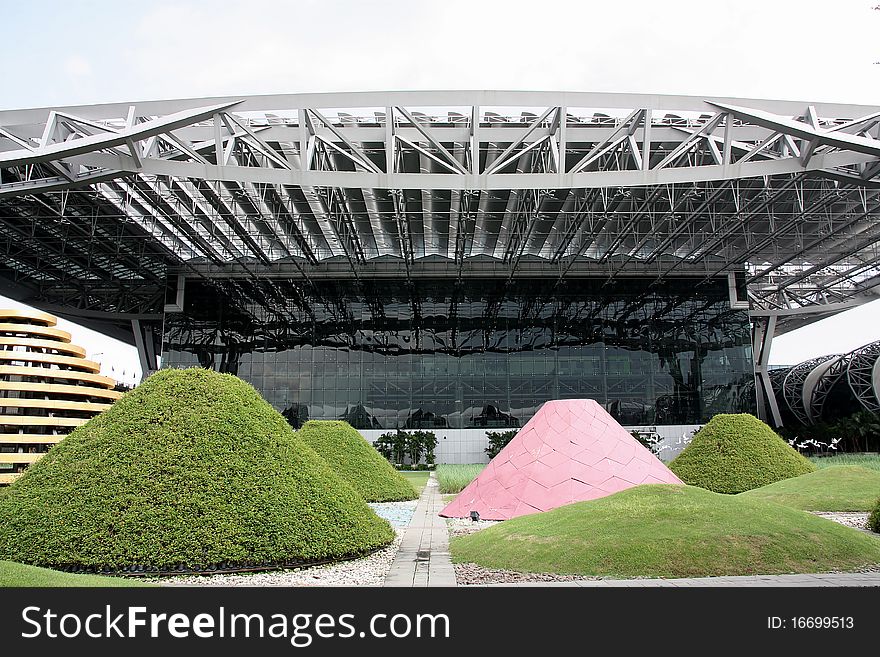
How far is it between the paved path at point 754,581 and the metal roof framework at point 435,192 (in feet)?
57.1

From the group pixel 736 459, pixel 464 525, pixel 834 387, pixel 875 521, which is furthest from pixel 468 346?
pixel 875 521

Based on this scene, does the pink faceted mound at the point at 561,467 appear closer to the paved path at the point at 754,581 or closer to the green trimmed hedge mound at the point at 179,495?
the green trimmed hedge mound at the point at 179,495

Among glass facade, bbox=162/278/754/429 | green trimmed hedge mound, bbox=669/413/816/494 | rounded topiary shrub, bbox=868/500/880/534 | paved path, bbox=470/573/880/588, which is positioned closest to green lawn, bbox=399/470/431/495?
glass facade, bbox=162/278/754/429

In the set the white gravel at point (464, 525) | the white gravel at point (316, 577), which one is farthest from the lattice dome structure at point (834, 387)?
the white gravel at point (316, 577)

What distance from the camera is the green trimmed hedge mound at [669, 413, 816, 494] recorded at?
760 inches

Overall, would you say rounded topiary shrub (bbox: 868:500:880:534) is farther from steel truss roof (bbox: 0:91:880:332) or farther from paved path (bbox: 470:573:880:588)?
steel truss roof (bbox: 0:91:880:332)

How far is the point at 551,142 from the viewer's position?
25.1m

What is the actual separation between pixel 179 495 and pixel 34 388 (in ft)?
74.0

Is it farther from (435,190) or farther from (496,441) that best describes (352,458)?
(496,441)

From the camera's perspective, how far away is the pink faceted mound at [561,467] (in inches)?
584

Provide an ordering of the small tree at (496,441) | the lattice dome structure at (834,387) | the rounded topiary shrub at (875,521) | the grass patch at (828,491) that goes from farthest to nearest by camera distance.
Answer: the lattice dome structure at (834,387)
the small tree at (496,441)
the grass patch at (828,491)
the rounded topiary shrub at (875,521)

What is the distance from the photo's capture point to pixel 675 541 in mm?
9211

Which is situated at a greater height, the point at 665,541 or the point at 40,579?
the point at 40,579
